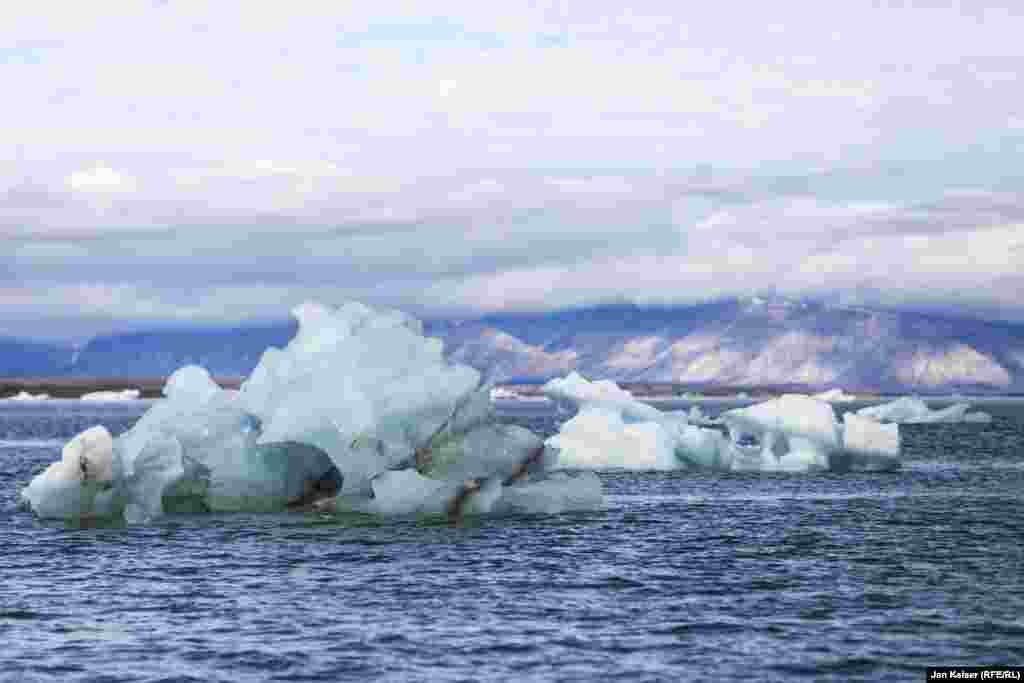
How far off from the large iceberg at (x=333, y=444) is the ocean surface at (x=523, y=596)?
81cm

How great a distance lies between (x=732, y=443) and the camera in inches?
2354

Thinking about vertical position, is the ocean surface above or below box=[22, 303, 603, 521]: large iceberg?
below

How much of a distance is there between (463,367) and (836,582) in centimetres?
1210

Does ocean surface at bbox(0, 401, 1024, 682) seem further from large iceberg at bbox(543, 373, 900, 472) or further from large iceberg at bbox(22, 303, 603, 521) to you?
large iceberg at bbox(543, 373, 900, 472)

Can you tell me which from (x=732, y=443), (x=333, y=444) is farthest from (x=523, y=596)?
(x=732, y=443)

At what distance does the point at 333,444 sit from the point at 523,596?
10.3m

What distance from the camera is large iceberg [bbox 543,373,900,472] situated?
5794cm

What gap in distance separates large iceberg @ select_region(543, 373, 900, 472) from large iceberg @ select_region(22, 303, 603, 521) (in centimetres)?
1941

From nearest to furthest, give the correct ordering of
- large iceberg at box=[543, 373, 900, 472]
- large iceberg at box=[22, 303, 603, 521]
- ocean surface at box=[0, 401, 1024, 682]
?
ocean surface at box=[0, 401, 1024, 682], large iceberg at box=[22, 303, 603, 521], large iceberg at box=[543, 373, 900, 472]

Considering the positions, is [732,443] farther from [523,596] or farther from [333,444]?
[523,596]

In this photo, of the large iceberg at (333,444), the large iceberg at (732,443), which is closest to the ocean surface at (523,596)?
the large iceberg at (333,444)

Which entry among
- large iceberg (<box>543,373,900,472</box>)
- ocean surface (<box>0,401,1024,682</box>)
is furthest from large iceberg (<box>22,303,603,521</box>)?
large iceberg (<box>543,373,900,472</box>)

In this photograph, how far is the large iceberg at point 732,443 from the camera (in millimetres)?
57938

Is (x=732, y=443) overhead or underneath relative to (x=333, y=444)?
underneath
